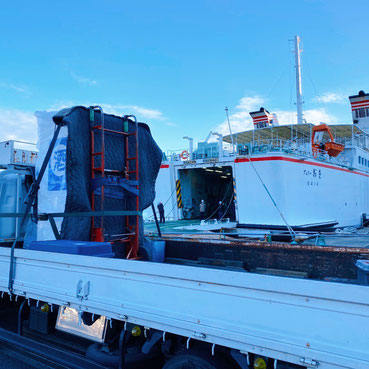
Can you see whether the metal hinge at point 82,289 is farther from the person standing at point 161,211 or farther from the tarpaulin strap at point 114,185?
the person standing at point 161,211

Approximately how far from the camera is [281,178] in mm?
14703

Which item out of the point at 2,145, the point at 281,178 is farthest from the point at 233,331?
the point at 281,178

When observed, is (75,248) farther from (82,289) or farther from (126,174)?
(126,174)

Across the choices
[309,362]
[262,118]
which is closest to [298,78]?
[262,118]

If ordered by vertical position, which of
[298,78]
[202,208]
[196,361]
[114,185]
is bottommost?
[196,361]

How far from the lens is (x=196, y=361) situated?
8.10 ft

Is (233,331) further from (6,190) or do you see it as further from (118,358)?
(6,190)

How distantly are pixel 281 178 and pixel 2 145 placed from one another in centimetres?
1111

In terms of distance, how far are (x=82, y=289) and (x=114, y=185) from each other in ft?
6.39

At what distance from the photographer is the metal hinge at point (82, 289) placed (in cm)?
292

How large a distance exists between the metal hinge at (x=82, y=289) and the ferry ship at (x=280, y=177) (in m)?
9.51

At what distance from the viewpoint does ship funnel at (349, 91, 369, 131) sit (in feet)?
82.4

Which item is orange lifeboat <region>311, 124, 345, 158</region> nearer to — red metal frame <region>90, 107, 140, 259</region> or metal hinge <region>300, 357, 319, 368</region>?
red metal frame <region>90, 107, 140, 259</region>

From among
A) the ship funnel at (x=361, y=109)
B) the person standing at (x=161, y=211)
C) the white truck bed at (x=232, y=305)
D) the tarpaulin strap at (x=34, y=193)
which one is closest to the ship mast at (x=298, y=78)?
the ship funnel at (x=361, y=109)
